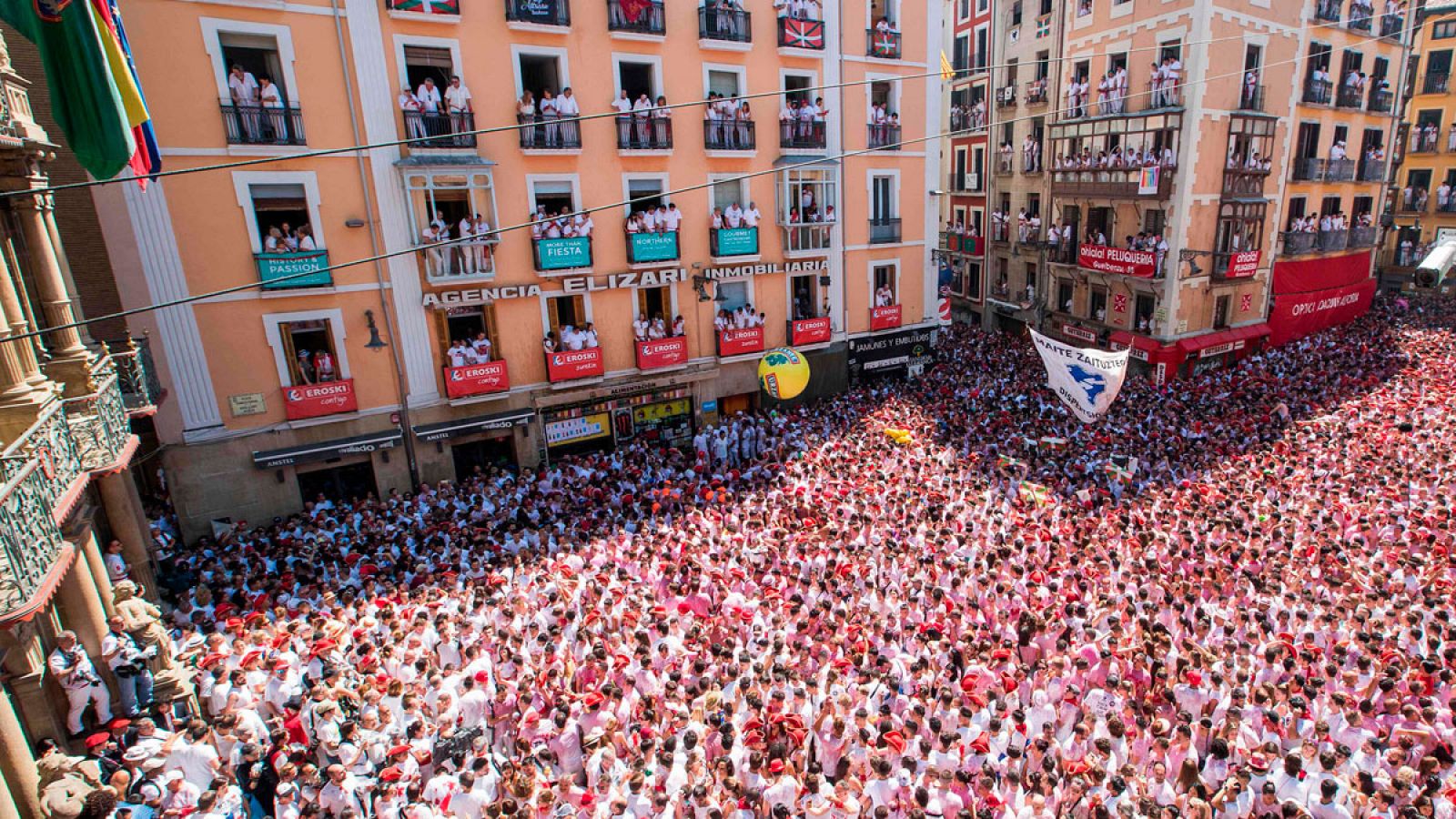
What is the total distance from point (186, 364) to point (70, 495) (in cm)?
721

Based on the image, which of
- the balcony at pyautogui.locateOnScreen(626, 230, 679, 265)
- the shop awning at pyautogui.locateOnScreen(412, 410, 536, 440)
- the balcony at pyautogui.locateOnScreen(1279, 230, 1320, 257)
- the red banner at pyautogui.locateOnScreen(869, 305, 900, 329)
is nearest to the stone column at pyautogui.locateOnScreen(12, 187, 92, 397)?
the shop awning at pyautogui.locateOnScreen(412, 410, 536, 440)

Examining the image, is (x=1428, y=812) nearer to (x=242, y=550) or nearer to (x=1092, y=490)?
(x=1092, y=490)

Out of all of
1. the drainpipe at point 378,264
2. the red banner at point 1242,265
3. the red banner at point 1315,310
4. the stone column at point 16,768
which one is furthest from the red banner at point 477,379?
the red banner at point 1315,310

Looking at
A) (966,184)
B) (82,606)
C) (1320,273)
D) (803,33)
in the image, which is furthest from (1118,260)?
(82,606)

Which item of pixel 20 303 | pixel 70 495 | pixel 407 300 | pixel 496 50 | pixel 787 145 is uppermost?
pixel 496 50

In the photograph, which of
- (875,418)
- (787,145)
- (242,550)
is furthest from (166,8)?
(875,418)

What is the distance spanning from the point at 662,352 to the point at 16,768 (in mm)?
14024

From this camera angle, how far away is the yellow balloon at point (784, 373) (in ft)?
59.7

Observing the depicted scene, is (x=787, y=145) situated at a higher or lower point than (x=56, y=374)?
higher

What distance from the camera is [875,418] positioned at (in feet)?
64.3

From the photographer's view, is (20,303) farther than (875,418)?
No

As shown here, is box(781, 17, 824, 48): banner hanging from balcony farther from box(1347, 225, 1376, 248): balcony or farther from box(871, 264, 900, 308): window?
box(1347, 225, 1376, 248): balcony

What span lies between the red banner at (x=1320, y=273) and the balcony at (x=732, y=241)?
19.0 m

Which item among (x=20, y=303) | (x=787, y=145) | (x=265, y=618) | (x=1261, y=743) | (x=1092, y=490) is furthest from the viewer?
(x=787, y=145)
